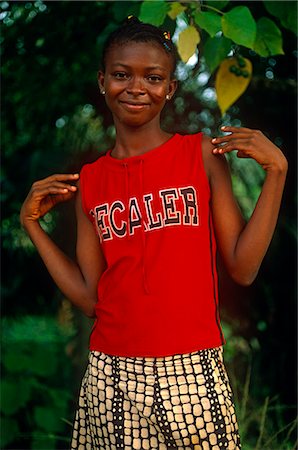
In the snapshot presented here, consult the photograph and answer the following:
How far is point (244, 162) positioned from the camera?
10.3 ft

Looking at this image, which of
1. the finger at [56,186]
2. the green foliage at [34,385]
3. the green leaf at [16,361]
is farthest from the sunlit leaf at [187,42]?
the green leaf at [16,361]

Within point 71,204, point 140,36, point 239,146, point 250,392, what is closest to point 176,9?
point 140,36

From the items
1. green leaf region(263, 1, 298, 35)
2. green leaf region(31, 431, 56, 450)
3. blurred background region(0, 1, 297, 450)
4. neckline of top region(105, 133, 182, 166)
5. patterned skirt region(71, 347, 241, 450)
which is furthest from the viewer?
green leaf region(31, 431, 56, 450)

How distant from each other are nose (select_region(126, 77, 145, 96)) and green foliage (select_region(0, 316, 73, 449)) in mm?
2002

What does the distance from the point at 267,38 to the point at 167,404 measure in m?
1.03

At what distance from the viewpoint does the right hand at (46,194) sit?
1825 mm

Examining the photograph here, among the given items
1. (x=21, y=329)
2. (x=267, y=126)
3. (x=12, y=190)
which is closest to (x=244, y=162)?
(x=267, y=126)

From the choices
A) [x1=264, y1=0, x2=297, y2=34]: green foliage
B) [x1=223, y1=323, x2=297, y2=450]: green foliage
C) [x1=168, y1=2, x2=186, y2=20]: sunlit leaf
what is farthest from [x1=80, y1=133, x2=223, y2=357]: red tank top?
[x1=223, y1=323, x2=297, y2=450]: green foliage

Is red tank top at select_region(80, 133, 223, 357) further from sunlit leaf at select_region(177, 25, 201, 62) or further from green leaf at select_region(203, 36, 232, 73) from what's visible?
green leaf at select_region(203, 36, 232, 73)

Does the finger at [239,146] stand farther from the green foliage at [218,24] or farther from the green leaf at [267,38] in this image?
the green leaf at [267,38]

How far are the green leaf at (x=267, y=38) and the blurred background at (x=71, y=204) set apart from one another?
897mm

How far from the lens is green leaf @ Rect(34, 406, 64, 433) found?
337 centimetres

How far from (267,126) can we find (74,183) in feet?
5.09

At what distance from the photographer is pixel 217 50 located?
201cm
